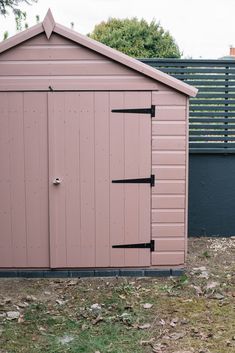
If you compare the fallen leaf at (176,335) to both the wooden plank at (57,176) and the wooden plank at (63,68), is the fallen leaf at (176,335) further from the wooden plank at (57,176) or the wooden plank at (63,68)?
the wooden plank at (63,68)

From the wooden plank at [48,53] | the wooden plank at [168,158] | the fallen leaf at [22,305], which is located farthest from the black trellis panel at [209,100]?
the fallen leaf at [22,305]

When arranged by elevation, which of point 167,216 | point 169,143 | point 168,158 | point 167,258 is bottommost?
point 167,258

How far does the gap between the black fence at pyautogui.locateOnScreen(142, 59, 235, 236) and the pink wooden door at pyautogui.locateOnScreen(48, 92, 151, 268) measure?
71.1 inches

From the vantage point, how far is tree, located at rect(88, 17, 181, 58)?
13.7 m

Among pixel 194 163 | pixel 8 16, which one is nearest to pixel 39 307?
pixel 8 16

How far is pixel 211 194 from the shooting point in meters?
8.04

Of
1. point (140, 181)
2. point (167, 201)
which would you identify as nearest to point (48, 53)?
point (140, 181)

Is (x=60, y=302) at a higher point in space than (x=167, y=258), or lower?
lower

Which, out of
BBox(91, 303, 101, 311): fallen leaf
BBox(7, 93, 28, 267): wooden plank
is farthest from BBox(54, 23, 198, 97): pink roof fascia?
BBox(91, 303, 101, 311): fallen leaf

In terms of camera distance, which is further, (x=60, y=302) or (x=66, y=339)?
(x=60, y=302)

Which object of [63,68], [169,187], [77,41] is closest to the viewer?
[77,41]

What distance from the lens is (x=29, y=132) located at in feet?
20.4

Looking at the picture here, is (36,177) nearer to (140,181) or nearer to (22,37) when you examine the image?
(140,181)

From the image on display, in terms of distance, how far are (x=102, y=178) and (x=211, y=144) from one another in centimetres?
228
